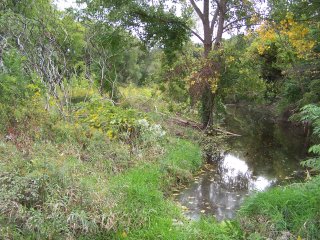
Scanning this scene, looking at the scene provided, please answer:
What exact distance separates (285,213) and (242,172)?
5.00m

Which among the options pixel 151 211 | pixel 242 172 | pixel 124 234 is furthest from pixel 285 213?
A: pixel 242 172

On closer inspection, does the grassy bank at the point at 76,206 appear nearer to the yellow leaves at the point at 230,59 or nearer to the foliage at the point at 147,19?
the yellow leaves at the point at 230,59

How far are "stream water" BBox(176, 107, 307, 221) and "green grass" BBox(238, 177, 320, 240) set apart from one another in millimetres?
739

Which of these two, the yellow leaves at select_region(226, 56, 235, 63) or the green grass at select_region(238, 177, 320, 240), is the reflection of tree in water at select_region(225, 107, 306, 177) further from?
the green grass at select_region(238, 177, 320, 240)

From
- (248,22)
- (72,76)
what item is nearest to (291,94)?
(248,22)

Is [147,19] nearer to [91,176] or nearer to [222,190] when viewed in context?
[222,190]

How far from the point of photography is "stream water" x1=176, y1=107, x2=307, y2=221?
752 cm

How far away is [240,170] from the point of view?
10.5 m

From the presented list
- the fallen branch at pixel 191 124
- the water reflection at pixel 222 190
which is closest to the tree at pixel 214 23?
the fallen branch at pixel 191 124

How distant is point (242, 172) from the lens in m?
10.2

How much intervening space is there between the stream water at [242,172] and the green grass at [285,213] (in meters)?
0.74

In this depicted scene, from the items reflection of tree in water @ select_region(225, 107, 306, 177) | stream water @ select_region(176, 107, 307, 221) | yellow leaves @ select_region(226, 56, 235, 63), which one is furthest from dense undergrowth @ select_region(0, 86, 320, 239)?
yellow leaves @ select_region(226, 56, 235, 63)

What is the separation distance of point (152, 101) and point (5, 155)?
1021 cm

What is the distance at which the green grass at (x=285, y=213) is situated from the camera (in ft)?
15.8
